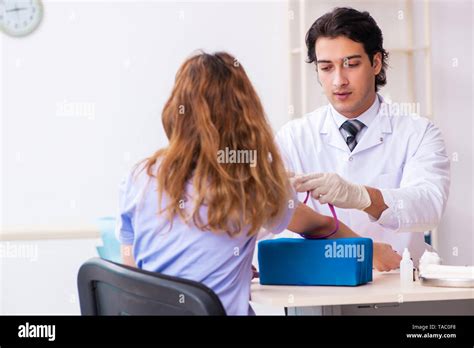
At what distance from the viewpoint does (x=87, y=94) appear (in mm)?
2932

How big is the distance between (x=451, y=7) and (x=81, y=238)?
1738 mm

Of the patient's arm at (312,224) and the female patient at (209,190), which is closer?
the female patient at (209,190)

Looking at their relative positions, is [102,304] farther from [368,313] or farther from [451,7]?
[451,7]

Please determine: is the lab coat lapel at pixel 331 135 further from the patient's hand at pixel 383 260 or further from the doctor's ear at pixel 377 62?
the patient's hand at pixel 383 260

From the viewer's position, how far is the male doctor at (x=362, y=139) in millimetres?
2180

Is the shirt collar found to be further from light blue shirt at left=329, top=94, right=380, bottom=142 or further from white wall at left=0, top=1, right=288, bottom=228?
white wall at left=0, top=1, right=288, bottom=228

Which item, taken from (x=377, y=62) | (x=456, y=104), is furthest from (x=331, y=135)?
(x=456, y=104)

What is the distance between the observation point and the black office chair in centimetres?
117

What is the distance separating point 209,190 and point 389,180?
2.81 feet

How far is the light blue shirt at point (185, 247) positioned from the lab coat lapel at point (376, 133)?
784 millimetres

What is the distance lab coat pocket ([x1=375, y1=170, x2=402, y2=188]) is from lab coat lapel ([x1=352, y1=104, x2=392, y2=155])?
9 cm

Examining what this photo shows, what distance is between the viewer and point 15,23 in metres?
2.87

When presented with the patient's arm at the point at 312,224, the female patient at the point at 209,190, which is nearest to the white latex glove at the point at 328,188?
the patient's arm at the point at 312,224
